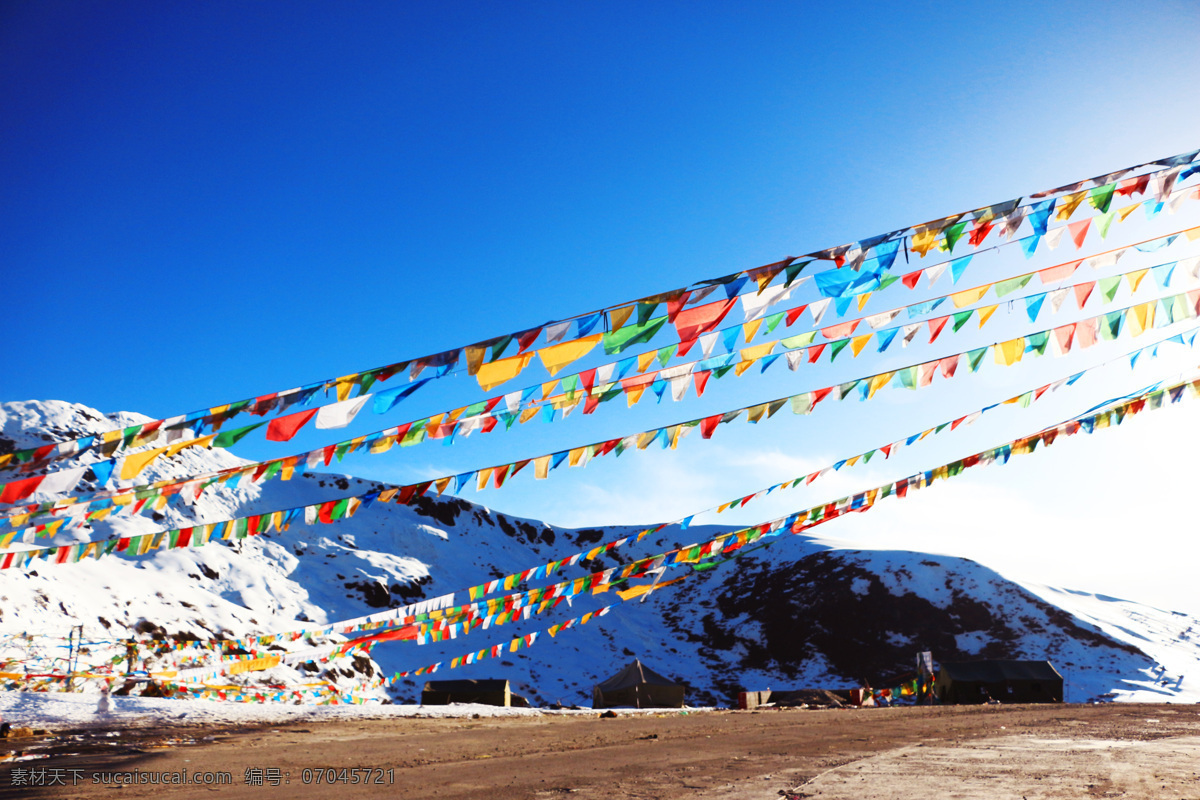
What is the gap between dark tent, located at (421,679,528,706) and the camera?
27156 millimetres

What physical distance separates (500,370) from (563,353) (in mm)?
555

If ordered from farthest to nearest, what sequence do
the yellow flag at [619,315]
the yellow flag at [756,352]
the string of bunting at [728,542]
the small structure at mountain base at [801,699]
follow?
the small structure at mountain base at [801,699] → the string of bunting at [728,542] → the yellow flag at [756,352] → the yellow flag at [619,315]

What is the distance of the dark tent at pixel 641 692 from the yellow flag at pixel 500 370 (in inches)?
1069

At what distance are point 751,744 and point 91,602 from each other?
3180 centimetres

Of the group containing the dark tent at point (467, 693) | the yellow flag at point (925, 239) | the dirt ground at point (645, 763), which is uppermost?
the yellow flag at point (925, 239)

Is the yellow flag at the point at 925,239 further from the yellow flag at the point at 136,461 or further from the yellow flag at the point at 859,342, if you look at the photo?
the yellow flag at the point at 136,461

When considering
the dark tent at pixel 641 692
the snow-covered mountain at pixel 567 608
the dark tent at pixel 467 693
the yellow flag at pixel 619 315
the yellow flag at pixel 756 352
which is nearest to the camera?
the yellow flag at pixel 619 315

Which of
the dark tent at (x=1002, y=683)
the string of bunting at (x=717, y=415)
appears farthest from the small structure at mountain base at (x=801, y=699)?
the string of bunting at (x=717, y=415)

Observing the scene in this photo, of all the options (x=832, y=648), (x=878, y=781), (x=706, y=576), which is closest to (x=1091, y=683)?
(x=832, y=648)

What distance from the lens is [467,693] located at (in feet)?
89.1

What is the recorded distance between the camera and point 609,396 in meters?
7.25

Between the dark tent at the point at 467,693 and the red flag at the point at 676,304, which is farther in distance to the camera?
the dark tent at the point at 467,693

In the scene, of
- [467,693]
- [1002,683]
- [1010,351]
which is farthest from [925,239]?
[1002,683]

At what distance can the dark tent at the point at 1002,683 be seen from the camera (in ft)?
95.8
